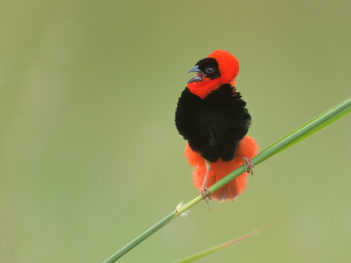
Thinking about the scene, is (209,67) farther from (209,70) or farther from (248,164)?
(248,164)

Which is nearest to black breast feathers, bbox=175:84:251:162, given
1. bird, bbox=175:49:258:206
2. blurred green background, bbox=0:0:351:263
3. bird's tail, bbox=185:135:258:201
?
bird, bbox=175:49:258:206

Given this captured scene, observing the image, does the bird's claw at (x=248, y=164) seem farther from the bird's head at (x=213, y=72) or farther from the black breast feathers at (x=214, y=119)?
the bird's head at (x=213, y=72)

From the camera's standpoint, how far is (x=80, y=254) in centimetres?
304

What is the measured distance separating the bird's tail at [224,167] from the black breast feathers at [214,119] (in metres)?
0.12

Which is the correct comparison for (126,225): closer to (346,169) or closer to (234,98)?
(346,169)

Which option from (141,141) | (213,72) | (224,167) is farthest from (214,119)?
(141,141)

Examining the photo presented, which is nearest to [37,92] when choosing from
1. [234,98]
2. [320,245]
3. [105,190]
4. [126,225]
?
[105,190]

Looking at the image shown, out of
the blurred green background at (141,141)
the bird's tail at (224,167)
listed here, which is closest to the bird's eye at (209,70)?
the bird's tail at (224,167)

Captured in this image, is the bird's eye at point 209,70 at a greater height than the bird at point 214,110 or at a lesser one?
greater

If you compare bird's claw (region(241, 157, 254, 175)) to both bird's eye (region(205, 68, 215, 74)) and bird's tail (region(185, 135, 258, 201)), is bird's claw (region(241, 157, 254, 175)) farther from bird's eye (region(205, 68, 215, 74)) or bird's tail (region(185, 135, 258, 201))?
bird's eye (region(205, 68, 215, 74))

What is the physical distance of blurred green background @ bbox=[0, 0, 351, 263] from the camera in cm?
292

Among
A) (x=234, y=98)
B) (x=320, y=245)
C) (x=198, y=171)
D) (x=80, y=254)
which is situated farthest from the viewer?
(x=80, y=254)

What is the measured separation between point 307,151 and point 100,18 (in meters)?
2.17

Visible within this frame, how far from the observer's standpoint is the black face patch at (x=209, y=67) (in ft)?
4.62
